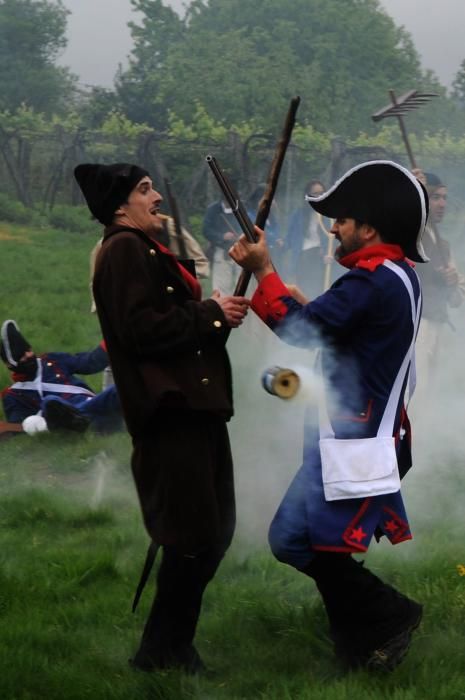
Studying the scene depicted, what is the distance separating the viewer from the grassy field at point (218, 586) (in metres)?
3.78

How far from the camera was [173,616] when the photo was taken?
3.83m

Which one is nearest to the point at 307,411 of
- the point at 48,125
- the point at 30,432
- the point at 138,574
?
the point at 138,574

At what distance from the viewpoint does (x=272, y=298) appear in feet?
12.0

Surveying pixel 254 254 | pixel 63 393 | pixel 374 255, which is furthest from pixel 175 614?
pixel 63 393

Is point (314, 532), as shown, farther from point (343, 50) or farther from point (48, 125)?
point (48, 125)

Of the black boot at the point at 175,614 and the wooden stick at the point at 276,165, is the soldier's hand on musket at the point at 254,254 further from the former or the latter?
the black boot at the point at 175,614

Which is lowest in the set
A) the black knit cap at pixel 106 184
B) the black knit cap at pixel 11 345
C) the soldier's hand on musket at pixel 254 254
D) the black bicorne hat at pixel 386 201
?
the black knit cap at pixel 11 345

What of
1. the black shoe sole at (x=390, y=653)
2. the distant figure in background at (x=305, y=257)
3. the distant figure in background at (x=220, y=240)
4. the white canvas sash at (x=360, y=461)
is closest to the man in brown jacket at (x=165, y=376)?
the white canvas sash at (x=360, y=461)

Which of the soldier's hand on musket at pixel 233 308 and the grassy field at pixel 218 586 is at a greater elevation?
the soldier's hand on musket at pixel 233 308

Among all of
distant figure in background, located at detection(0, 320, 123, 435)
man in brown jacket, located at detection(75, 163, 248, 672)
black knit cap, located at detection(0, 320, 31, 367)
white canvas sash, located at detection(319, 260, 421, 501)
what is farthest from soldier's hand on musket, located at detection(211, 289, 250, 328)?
black knit cap, located at detection(0, 320, 31, 367)

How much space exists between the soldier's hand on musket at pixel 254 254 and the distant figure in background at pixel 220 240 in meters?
6.97

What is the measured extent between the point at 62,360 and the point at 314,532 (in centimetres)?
480

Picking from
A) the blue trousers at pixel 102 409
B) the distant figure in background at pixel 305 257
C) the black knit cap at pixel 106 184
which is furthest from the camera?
the distant figure in background at pixel 305 257

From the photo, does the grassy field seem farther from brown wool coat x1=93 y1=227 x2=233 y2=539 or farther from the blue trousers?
brown wool coat x1=93 y1=227 x2=233 y2=539
